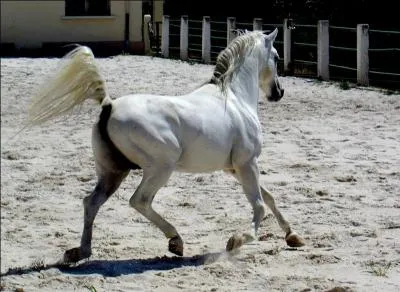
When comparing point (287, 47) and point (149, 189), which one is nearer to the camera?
point (149, 189)

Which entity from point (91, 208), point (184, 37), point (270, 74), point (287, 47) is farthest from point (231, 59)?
point (184, 37)

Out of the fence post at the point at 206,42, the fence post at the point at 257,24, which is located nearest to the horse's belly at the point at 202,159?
the fence post at the point at 257,24

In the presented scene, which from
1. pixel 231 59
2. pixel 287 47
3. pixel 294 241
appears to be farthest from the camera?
pixel 287 47

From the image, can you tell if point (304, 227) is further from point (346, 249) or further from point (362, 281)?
point (362, 281)

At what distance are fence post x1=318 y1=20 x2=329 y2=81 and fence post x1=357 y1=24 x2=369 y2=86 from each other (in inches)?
28.3

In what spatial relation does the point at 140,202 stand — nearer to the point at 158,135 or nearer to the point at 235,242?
the point at 158,135

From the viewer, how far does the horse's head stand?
824 centimetres

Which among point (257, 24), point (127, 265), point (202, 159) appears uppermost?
point (257, 24)

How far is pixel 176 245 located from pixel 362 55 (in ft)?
36.8

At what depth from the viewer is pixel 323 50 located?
1859 cm

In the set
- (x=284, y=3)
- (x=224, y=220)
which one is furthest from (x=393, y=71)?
(x=224, y=220)

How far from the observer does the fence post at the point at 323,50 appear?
1823 cm

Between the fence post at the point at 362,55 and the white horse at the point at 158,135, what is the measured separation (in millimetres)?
9895

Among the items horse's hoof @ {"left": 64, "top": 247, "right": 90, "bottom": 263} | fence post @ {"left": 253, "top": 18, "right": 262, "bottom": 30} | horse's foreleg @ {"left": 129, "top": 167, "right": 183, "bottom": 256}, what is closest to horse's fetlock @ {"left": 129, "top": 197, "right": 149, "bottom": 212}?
horse's foreleg @ {"left": 129, "top": 167, "right": 183, "bottom": 256}
